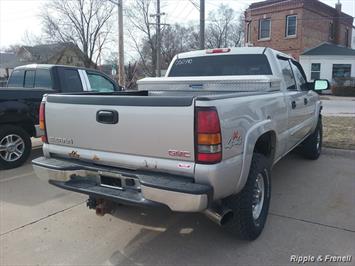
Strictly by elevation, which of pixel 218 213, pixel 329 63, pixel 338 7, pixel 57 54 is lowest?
pixel 218 213

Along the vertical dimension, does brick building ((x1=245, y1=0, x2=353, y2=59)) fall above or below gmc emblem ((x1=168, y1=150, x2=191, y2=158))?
above

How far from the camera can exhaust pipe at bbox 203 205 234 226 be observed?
320 cm

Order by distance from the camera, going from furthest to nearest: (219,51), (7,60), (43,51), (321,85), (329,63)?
(7,60)
(43,51)
(329,63)
(321,85)
(219,51)

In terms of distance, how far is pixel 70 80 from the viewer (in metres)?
7.44

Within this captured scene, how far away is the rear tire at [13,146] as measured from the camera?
6227 millimetres

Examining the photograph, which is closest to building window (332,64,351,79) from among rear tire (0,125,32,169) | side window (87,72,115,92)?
side window (87,72,115,92)

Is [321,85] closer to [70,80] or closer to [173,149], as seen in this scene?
[173,149]

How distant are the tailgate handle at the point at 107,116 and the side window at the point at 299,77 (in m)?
3.39

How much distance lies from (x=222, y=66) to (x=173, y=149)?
269 cm

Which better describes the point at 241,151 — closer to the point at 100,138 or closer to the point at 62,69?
the point at 100,138

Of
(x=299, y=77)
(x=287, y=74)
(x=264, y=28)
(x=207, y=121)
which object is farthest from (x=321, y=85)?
(x=264, y=28)

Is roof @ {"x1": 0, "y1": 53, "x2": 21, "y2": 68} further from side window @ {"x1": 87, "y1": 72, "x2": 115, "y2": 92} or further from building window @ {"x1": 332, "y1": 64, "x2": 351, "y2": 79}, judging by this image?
side window @ {"x1": 87, "y1": 72, "x2": 115, "y2": 92}

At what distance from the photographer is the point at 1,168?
6234mm

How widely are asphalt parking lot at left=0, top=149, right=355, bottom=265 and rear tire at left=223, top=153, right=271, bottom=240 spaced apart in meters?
0.14
